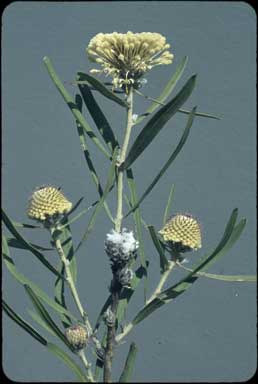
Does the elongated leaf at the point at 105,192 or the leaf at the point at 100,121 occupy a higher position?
the leaf at the point at 100,121

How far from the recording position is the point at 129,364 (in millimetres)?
658

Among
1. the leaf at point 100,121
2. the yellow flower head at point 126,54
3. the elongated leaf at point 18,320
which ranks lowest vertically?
the elongated leaf at point 18,320

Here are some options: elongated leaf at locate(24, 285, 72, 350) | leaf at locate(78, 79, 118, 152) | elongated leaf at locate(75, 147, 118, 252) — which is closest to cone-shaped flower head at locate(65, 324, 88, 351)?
elongated leaf at locate(24, 285, 72, 350)

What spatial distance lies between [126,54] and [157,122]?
0.09 meters

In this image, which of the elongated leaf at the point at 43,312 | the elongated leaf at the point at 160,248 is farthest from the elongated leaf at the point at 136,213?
the elongated leaf at the point at 43,312

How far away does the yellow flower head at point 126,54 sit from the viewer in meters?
0.65

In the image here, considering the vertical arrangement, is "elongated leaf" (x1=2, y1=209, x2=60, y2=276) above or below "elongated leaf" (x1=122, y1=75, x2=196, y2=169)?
below

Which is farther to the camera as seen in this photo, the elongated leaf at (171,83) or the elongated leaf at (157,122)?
the elongated leaf at (171,83)

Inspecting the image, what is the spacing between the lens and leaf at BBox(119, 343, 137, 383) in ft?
2.10

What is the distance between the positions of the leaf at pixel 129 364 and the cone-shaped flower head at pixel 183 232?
5.5 inches

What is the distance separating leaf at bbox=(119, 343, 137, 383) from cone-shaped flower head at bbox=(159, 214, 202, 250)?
0.14 meters

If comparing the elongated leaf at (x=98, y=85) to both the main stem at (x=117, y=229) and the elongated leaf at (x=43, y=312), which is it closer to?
the main stem at (x=117, y=229)

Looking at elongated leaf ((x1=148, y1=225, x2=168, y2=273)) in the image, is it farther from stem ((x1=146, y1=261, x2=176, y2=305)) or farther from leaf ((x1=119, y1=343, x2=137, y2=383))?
leaf ((x1=119, y1=343, x2=137, y2=383))

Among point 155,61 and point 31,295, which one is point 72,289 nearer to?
point 31,295
